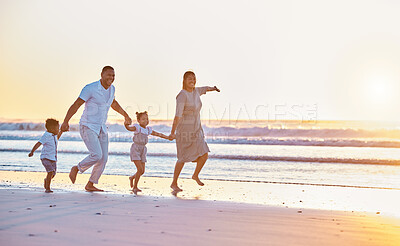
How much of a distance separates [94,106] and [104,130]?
427mm

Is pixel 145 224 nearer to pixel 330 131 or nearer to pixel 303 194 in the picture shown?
pixel 303 194

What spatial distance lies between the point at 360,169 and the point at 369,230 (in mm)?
8052

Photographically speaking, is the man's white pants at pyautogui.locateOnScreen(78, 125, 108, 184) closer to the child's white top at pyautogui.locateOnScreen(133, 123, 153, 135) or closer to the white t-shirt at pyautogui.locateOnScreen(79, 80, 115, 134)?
the white t-shirt at pyautogui.locateOnScreen(79, 80, 115, 134)

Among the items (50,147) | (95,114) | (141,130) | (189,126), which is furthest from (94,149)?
(189,126)

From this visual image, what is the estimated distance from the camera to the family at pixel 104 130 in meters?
6.71

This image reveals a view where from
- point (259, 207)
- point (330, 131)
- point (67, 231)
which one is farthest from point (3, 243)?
point (330, 131)

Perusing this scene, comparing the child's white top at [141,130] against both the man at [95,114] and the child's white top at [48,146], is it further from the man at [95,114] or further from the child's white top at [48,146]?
the child's white top at [48,146]

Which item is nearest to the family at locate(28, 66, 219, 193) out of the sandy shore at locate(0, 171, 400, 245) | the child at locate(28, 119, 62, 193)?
the child at locate(28, 119, 62, 193)

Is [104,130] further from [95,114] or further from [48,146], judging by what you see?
[48,146]

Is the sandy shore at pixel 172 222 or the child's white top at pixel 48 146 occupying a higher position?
the child's white top at pixel 48 146

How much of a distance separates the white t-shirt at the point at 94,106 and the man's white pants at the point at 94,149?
0.29 ft

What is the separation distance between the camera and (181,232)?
3.92 meters

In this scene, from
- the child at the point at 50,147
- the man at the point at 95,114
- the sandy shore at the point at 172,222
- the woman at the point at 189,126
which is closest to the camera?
the sandy shore at the point at 172,222

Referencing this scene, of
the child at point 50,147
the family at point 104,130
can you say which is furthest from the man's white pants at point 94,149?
the child at point 50,147
